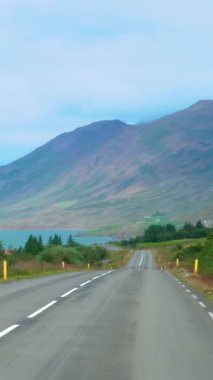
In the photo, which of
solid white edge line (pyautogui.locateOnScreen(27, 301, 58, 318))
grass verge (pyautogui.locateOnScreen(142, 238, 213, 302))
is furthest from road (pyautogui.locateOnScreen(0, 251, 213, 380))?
grass verge (pyautogui.locateOnScreen(142, 238, 213, 302))

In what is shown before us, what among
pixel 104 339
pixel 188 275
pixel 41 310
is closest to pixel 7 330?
pixel 104 339

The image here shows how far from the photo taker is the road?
9.55 meters

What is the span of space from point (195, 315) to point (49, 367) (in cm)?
862

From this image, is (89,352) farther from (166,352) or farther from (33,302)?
(33,302)

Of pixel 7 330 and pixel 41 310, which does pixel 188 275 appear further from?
pixel 7 330

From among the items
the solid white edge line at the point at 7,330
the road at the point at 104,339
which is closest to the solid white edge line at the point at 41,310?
the road at the point at 104,339

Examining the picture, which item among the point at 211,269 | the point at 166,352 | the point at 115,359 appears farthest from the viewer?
the point at 211,269

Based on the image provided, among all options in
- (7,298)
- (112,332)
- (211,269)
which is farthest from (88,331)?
(211,269)

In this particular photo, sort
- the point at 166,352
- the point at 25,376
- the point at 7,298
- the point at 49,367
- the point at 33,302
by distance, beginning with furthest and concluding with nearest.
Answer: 1. the point at 7,298
2. the point at 33,302
3. the point at 166,352
4. the point at 49,367
5. the point at 25,376

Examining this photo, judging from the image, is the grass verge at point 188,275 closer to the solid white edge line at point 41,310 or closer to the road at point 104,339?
the road at point 104,339

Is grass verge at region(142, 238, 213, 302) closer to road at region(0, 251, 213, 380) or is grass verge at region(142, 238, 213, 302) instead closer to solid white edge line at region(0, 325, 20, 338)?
road at region(0, 251, 213, 380)

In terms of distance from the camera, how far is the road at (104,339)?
9.55m

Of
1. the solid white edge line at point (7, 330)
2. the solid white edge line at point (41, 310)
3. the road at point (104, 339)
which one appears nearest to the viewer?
the road at point (104, 339)

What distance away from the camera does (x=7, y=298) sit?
22000 millimetres
